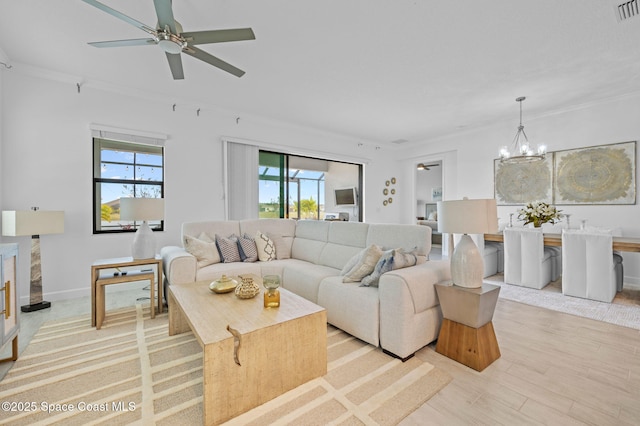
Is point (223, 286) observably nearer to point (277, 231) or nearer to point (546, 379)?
point (277, 231)

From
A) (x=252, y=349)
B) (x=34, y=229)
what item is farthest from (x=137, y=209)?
(x=252, y=349)

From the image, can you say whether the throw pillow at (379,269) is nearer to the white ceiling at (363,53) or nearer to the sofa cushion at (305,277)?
the sofa cushion at (305,277)

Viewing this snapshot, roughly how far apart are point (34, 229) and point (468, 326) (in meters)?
3.96

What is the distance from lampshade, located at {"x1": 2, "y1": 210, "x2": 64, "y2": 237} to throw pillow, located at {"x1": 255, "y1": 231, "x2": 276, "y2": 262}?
6.71ft

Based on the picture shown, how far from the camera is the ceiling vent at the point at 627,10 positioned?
7.01 feet

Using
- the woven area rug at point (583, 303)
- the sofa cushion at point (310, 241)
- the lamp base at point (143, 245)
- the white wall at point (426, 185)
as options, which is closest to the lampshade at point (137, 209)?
the lamp base at point (143, 245)

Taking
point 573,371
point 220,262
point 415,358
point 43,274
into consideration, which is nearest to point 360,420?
point 415,358

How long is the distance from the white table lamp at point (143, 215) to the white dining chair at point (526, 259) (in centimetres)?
449

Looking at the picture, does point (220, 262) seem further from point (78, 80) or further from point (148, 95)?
point (78, 80)

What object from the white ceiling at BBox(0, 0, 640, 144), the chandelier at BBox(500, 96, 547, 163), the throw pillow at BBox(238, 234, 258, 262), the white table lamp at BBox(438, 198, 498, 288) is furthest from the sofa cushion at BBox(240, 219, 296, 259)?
the chandelier at BBox(500, 96, 547, 163)

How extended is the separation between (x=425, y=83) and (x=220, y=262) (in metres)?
3.36

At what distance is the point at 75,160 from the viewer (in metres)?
3.38

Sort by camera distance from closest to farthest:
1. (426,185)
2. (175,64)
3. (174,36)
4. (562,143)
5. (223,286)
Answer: (174,36) < (223,286) < (175,64) < (562,143) < (426,185)

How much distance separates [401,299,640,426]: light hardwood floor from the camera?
1431mm
